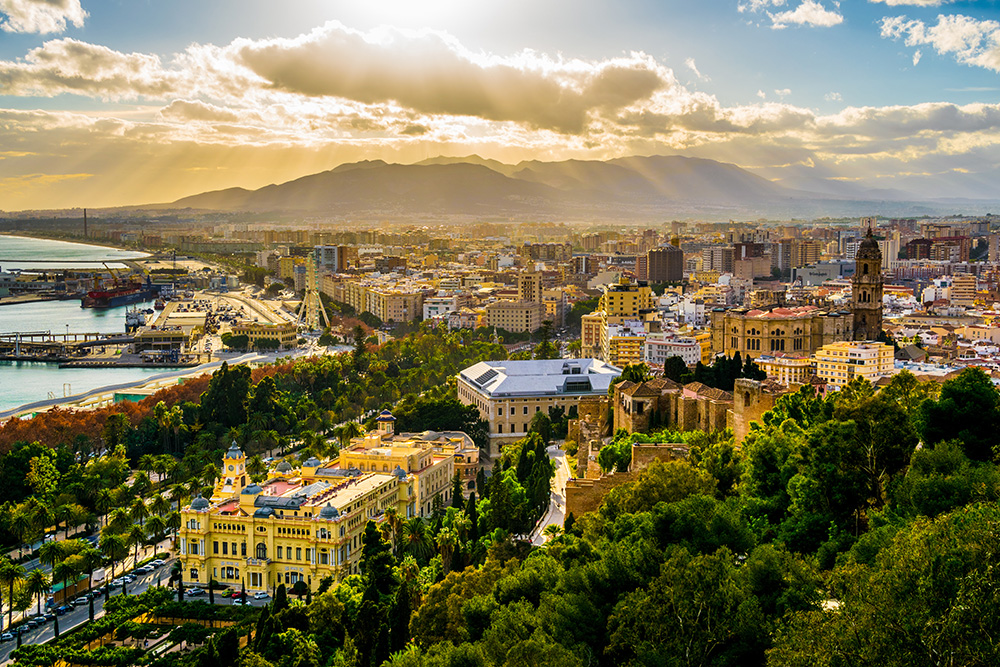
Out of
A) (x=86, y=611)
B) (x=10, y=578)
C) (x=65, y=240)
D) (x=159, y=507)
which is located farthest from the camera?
(x=65, y=240)

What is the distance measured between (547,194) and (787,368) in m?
152

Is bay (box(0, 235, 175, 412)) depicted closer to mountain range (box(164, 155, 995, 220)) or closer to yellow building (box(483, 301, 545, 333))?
yellow building (box(483, 301, 545, 333))

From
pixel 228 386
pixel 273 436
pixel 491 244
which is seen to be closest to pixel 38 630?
pixel 273 436

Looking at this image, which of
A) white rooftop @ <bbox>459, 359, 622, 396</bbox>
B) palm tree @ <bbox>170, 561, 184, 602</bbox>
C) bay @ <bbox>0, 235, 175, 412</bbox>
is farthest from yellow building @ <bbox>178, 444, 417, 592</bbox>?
bay @ <bbox>0, 235, 175, 412</bbox>

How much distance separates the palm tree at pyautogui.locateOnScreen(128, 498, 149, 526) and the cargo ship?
42.9 meters

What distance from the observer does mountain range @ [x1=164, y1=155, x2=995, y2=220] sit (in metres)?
160

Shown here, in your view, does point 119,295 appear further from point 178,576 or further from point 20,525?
point 178,576

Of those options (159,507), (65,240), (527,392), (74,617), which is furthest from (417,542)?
(65,240)

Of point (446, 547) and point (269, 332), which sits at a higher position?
point (269, 332)

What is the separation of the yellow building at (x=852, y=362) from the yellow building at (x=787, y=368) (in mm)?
311

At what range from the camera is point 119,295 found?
189 ft

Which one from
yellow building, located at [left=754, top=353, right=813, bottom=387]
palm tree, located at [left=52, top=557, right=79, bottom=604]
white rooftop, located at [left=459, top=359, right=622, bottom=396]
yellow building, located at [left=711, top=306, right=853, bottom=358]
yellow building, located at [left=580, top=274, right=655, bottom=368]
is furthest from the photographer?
yellow building, located at [left=580, top=274, right=655, bottom=368]

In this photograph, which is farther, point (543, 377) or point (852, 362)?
point (543, 377)

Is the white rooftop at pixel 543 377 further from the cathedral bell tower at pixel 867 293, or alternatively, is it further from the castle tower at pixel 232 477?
the castle tower at pixel 232 477
